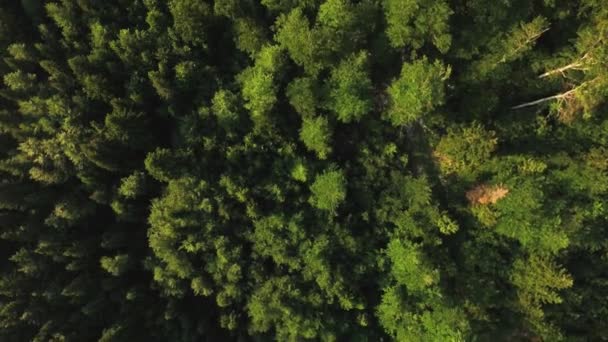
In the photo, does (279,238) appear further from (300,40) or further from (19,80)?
(19,80)

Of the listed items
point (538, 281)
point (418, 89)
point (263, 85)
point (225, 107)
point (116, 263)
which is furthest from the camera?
point (538, 281)

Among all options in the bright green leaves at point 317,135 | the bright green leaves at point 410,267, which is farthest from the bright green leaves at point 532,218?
the bright green leaves at point 317,135

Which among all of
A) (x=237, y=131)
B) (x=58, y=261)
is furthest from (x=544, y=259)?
(x=58, y=261)

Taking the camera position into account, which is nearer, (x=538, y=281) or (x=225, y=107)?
(x=225, y=107)

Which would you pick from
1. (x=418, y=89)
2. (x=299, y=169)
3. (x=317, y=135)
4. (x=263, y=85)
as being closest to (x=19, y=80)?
(x=263, y=85)

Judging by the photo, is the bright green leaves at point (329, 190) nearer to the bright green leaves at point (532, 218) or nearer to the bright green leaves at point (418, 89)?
the bright green leaves at point (418, 89)

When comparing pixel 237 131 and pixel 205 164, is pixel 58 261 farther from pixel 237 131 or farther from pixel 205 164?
pixel 237 131
